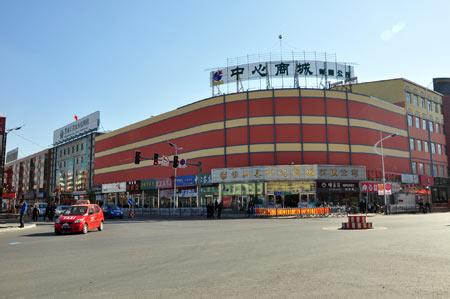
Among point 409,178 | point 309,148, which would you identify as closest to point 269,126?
point 309,148

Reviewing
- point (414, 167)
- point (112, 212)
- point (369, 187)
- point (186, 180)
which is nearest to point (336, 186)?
point (369, 187)

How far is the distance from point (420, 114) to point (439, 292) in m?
65.8

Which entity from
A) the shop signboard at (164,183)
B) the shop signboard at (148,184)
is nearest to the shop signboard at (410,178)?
the shop signboard at (164,183)

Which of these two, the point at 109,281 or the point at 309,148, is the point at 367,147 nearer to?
the point at 309,148

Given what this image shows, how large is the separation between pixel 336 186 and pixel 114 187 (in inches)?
1615

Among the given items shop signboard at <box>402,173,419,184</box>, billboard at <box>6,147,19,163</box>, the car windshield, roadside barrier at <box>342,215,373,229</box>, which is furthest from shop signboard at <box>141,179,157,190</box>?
billboard at <box>6,147,19,163</box>

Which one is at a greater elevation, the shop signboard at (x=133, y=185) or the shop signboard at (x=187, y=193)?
the shop signboard at (x=133, y=185)

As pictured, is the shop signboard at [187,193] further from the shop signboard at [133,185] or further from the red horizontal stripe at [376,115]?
the red horizontal stripe at [376,115]

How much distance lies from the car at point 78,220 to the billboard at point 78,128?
211 feet

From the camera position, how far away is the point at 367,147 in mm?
54406

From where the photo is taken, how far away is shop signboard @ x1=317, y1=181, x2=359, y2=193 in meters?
49.1

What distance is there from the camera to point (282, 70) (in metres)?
54.9

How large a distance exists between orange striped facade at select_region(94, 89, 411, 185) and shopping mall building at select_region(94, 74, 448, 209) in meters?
0.12

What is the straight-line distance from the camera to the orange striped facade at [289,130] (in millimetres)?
50969
